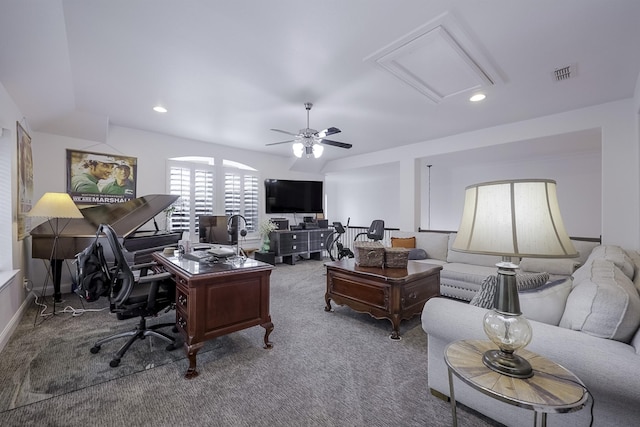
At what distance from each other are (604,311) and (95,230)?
476 centimetres

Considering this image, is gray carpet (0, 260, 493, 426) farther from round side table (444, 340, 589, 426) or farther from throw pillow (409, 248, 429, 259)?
throw pillow (409, 248, 429, 259)

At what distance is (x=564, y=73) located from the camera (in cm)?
270

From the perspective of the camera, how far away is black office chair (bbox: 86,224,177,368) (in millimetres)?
2078

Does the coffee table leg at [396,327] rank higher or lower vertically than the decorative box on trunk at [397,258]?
lower

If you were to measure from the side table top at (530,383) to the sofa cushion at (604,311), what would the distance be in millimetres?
304

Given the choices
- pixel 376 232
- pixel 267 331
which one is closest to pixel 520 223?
pixel 267 331

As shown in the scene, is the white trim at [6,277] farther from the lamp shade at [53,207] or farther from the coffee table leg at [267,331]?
the coffee table leg at [267,331]

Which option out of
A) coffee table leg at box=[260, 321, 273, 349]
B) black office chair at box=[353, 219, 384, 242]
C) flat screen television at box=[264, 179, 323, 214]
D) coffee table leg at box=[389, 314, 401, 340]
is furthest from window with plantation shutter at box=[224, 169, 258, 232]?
coffee table leg at box=[389, 314, 401, 340]

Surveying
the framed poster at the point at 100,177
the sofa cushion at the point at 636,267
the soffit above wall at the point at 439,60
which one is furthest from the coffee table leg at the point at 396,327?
the framed poster at the point at 100,177

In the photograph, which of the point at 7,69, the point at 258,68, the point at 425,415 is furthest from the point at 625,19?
the point at 7,69

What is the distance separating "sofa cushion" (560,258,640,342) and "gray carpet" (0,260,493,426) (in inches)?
32.1

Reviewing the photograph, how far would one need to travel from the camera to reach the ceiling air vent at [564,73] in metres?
2.62

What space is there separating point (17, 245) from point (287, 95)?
352cm

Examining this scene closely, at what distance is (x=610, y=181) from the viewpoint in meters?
3.38
